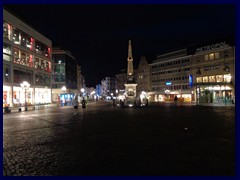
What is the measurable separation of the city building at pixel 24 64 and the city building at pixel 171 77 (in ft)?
122

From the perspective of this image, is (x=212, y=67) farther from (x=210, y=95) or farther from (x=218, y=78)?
(x=210, y=95)

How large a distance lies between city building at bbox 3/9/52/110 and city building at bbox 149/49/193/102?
122 feet

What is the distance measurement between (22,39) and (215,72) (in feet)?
153

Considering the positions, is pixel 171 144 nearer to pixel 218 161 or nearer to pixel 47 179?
pixel 218 161

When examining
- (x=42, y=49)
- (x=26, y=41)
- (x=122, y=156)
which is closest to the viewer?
(x=122, y=156)

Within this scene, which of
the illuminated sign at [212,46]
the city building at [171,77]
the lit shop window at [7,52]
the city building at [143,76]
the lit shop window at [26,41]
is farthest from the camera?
the city building at [143,76]

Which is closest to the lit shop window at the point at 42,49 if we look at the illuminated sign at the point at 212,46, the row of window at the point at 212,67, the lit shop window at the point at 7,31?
the lit shop window at the point at 7,31

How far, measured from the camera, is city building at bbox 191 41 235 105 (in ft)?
158

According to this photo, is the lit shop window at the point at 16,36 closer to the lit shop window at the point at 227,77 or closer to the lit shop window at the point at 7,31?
the lit shop window at the point at 7,31

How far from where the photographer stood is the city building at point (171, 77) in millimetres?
77938

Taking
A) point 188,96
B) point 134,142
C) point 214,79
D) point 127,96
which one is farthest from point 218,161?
point 188,96

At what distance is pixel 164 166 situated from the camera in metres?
6.61

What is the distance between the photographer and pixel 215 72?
217ft

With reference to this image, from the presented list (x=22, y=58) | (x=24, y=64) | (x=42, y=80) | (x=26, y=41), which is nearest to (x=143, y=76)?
(x=42, y=80)
